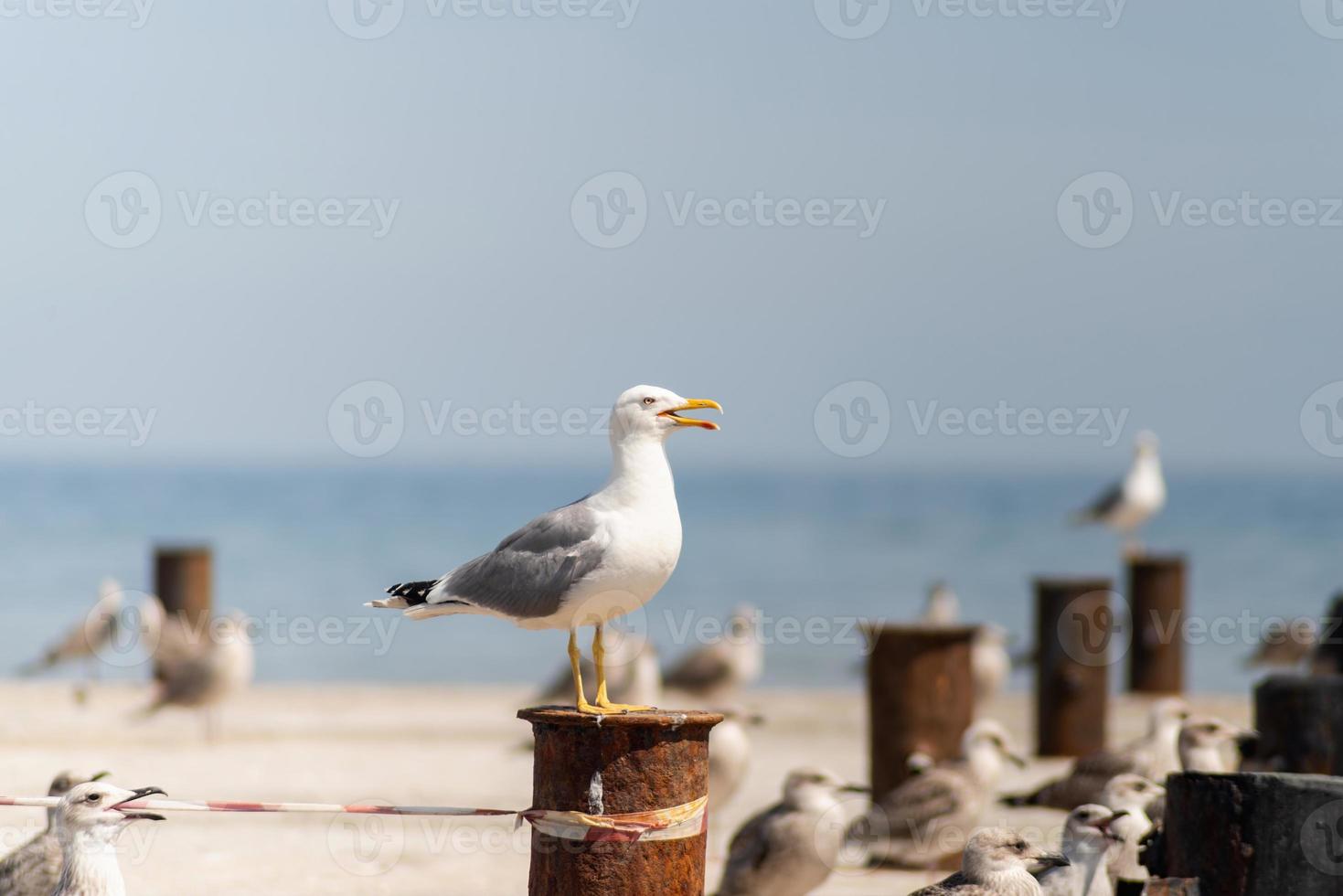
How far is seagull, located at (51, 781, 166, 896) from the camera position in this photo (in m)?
5.14

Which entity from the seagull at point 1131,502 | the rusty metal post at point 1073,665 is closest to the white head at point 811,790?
the rusty metal post at point 1073,665

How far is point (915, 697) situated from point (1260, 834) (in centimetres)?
383

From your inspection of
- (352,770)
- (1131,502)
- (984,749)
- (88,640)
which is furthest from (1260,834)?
(1131,502)

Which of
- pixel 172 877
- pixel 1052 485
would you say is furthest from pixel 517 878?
pixel 1052 485

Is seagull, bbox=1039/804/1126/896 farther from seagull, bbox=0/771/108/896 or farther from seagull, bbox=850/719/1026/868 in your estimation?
seagull, bbox=0/771/108/896

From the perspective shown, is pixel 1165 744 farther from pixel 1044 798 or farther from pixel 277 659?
pixel 277 659

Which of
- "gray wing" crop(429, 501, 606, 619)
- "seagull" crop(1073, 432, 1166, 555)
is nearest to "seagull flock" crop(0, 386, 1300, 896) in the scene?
"gray wing" crop(429, 501, 606, 619)

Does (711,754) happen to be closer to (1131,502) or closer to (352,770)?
(352,770)

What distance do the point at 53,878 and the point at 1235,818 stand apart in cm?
387

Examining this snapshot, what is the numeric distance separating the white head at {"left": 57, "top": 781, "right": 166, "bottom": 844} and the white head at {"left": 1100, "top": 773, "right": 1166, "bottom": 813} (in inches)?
169

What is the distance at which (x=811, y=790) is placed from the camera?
7801 millimetres

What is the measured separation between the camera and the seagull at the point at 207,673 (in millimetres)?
13789

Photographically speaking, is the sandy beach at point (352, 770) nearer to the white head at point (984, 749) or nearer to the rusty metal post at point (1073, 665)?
the rusty metal post at point (1073, 665)

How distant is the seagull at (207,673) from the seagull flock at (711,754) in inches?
0.6
